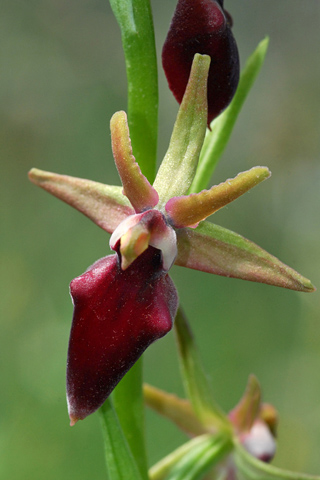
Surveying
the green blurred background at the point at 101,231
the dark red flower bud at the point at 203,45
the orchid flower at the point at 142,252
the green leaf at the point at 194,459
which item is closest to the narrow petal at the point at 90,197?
the orchid flower at the point at 142,252

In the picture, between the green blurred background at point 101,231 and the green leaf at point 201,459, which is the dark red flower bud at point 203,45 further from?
the green blurred background at point 101,231

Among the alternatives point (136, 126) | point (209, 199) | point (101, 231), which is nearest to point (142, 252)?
point (209, 199)

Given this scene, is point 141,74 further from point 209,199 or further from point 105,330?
point 105,330

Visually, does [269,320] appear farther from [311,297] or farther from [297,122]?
[297,122]

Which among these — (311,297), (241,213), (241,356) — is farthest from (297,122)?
(241,356)

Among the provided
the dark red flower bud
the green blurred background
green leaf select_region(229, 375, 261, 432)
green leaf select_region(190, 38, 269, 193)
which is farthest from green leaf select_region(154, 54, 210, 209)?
the green blurred background

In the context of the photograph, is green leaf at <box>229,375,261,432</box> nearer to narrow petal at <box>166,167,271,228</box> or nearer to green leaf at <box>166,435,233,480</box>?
green leaf at <box>166,435,233,480</box>
